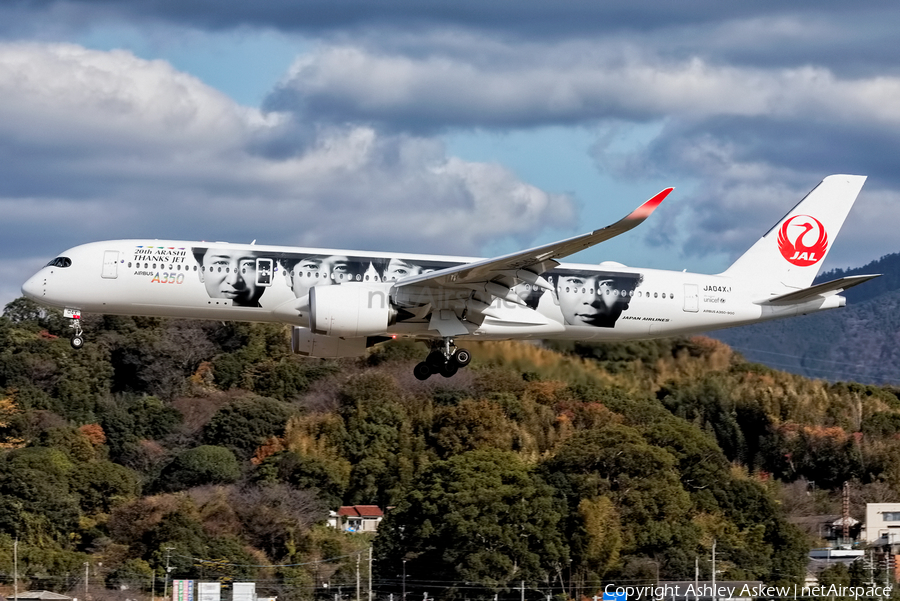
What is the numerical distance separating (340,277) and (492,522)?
81.1 ft

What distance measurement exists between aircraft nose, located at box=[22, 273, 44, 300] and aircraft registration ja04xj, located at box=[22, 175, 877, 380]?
0.13 feet

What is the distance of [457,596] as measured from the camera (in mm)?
59062

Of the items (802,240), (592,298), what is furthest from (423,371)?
(802,240)

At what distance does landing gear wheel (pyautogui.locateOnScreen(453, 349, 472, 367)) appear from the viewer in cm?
4097

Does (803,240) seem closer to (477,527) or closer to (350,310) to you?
(350,310)

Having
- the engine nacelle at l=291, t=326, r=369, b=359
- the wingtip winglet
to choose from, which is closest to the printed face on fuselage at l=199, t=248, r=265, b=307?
the engine nacelle at l=291, t=326, r=369, b=359

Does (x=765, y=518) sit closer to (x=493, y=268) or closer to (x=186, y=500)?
(x=186, y=500)

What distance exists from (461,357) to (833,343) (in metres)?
62.1

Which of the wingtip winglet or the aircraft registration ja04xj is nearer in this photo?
the wingtip winglet

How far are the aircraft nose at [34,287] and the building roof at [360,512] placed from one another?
4297 centimetres

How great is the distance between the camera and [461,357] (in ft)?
135

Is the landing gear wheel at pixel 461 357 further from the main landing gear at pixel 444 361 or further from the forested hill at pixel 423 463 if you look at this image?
the forested hill at pixel 423 463

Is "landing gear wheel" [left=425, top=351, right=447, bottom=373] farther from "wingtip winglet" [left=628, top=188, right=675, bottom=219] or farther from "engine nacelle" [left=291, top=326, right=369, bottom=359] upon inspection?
"wingtip winglet" [left=628, top=188, right=675, bottom=219]

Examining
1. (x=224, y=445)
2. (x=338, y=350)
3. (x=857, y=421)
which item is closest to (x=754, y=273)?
(x=338, y=350)
